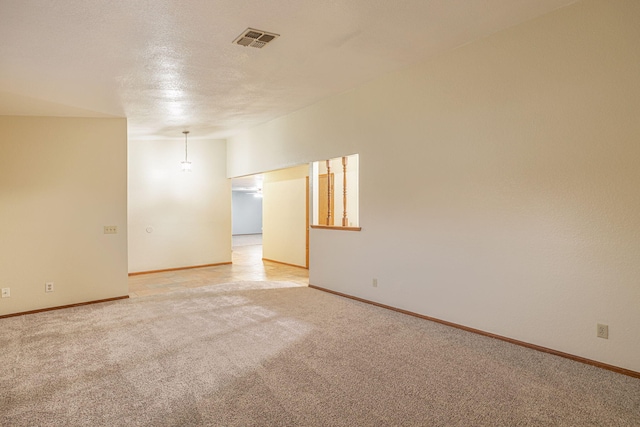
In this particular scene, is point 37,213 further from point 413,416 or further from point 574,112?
point 574,112

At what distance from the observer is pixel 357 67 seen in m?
4.26

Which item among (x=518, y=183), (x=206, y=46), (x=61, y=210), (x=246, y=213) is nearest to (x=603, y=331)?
(x=518, y=183)

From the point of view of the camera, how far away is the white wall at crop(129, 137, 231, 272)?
7.75m

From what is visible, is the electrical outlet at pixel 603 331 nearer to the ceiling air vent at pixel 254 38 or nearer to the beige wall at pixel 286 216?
the ceiling air vent at pixel 254 38

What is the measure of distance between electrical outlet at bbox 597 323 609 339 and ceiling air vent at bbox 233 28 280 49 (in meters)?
3.62

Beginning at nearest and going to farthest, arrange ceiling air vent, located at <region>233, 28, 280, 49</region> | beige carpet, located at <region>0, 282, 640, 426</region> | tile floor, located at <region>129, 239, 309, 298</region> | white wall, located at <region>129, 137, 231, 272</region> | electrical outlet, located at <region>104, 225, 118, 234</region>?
1. beige carpet, located at <region>0, 282, 640, 426</region>
2. ceiling air vent, located at <region>233, 28, 280, 49</region>
3. electrical outlet, located at <region>104, 225, 118, 234</region>
4. tile floor, located at <region>129, 239, 309, 298</region>
5. white wall, located at <region>129, 137, 231, 272</region>

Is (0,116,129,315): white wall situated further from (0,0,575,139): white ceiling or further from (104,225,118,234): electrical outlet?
(0,0,575,139): white ceiling

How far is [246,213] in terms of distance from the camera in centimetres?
1928

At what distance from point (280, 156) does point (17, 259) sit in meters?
4.03

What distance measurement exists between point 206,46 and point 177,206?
539cm

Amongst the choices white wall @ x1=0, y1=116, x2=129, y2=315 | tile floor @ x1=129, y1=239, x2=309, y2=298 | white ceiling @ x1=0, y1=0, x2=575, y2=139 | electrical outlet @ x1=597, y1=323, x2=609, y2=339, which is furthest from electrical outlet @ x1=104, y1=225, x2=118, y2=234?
electrical outlet @ x1=597, y1=323, x2=609, y2=339

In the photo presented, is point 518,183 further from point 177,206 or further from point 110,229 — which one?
point 177,206

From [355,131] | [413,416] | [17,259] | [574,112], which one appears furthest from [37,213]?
[574,112]

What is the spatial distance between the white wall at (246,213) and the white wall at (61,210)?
523 inches
